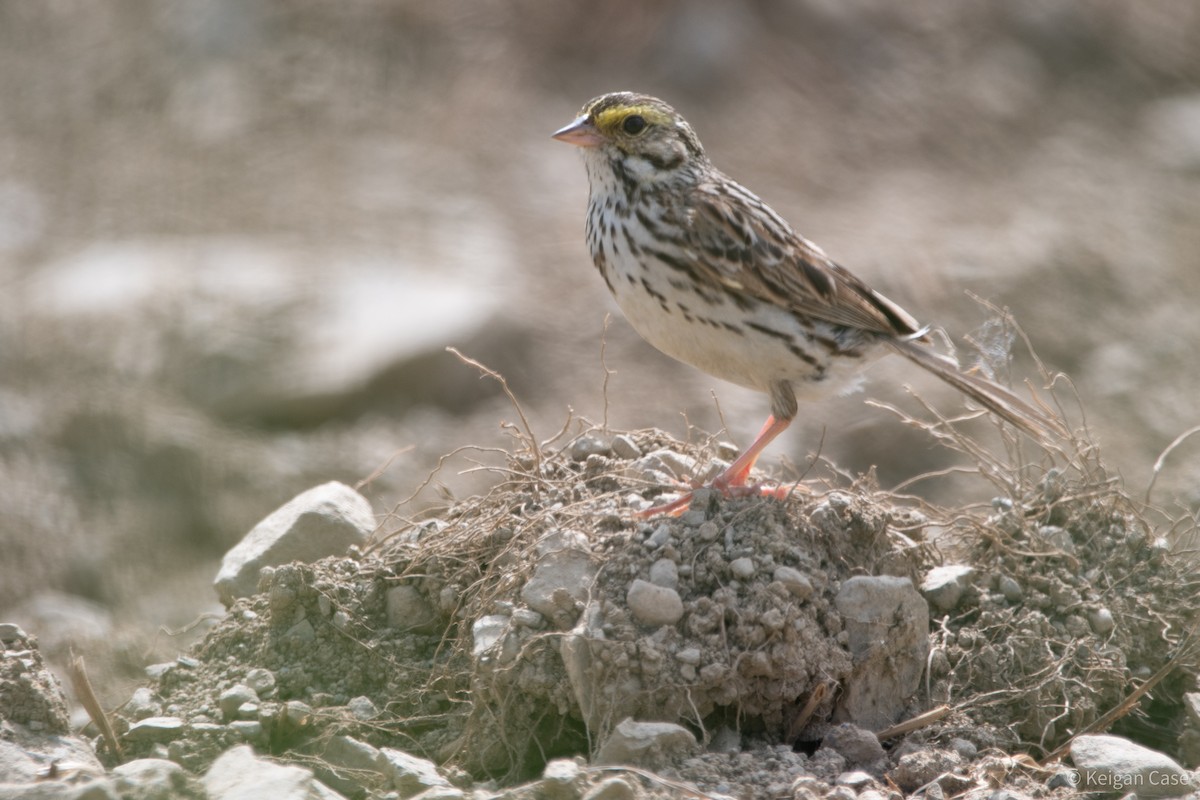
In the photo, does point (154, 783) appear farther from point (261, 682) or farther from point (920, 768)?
point (920, 768)

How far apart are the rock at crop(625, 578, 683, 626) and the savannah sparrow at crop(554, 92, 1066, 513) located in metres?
0.74

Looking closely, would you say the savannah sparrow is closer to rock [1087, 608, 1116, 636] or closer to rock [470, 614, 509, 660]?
rock [1087, 608, 1116, 636]

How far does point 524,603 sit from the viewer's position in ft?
16.5

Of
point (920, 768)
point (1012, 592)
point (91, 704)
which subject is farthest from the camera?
point (1012, 592)

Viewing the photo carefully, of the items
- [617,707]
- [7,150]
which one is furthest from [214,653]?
[7,150]

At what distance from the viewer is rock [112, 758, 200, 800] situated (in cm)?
399

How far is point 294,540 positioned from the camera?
5910 mm

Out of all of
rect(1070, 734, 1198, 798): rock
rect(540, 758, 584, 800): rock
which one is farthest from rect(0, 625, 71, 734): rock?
rect(1070, 734, 1198, 798): rock

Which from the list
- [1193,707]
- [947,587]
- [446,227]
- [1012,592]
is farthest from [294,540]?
[446,227]

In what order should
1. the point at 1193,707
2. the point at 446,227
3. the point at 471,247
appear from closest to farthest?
the point at 1193,707, the point at 471,247, the point at 446,227

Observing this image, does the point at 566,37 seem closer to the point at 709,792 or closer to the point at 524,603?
the point at 524,603

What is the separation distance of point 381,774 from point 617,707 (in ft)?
2.44

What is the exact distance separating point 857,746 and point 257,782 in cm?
186

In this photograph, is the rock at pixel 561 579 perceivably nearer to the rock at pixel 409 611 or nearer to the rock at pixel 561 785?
the rock at pixel 409 611
